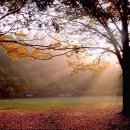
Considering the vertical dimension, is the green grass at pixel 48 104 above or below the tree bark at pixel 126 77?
below

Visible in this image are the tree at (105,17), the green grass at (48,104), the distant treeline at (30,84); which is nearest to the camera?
the tree at (105,17)

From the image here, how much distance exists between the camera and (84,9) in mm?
18750

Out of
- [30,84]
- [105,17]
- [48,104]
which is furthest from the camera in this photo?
[30,84]

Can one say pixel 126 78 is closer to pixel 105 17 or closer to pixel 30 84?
pixel 105 17

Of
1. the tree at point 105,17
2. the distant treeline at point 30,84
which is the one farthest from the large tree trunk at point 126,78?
the distant treeline at point 30,84

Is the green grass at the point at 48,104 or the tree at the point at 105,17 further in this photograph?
the green grass at the point at 48,104

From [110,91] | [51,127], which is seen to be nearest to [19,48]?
[51,127]

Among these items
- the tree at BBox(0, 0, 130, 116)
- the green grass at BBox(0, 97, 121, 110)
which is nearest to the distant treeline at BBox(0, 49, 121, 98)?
the green grass at BBox(0, 97, 121, 110)

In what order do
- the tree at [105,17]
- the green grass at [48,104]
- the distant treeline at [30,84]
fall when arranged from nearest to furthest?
the tree at [105,17]
the green grass at [48,104]
the distant treeline at [30,84]

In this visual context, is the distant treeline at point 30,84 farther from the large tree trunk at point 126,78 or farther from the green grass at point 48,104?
the large tree trunk at point 126,78

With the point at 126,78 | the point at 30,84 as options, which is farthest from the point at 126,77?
the point at 30,84

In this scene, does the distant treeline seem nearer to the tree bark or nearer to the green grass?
the green grass

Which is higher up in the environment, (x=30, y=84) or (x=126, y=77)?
(x=30, y=84)

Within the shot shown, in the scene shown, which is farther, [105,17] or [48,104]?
[48,104]
